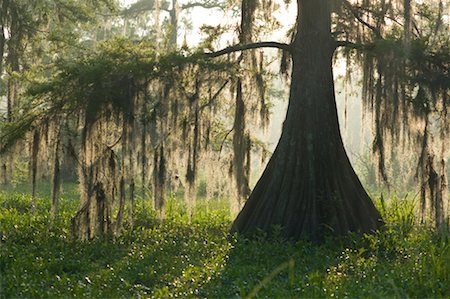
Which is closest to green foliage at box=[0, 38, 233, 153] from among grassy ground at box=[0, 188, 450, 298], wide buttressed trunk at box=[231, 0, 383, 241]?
wide buttressed trunk at box=[231, 0, 383, 241]

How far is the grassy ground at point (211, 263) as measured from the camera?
319 inches

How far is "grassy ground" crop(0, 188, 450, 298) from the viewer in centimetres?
810

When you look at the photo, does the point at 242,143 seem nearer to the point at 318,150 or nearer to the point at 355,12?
the point at 318,150

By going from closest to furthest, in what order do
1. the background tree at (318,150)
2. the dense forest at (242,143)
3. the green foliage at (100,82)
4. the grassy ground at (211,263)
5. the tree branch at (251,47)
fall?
the grassy ground at (211,263) → the dense forest at (242,143) → the green foliage at (100,82) → the background tree at (318,150) → the tree branch at (251,47)

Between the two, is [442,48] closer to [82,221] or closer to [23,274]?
[82,221]

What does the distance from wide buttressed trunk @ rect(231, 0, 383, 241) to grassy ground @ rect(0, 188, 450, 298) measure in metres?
0.48

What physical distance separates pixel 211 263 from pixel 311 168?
10.3 ft

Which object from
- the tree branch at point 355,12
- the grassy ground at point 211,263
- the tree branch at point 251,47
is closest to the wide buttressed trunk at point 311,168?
the tree branch at point 251,47

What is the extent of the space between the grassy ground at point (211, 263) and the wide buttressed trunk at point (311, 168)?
0.48 metres

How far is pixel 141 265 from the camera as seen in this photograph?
32.4 ft

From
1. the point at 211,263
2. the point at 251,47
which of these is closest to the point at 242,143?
the point at 251,47

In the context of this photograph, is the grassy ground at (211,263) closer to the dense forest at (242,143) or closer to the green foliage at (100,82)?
the dense forest at (242,143)

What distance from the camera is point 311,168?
12516 mm

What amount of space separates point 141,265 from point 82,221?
2.55 metres
